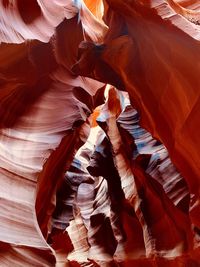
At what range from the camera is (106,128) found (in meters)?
2.17

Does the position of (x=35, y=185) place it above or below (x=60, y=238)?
above

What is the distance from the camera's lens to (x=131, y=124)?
2.03 metres

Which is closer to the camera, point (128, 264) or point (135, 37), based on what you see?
point (135, 37)

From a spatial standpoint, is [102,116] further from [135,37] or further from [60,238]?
[135,37]

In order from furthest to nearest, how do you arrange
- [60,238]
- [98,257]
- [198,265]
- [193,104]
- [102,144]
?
[102,144]
[60,238]
[98,257]
[198,265]
[193,104]

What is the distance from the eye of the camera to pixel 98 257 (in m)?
1.97

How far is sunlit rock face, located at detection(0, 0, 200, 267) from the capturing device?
4.28 ft

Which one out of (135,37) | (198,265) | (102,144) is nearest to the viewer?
(135,37)

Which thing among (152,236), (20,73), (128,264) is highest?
(20,73)

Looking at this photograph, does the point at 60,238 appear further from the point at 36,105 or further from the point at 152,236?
the point at 36,105

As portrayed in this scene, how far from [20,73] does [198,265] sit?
34.8 inches

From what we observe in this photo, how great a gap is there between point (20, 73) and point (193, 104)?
574 millimetres

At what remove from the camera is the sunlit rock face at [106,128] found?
4.28 ft

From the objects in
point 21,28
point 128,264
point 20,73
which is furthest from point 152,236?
point 21,28
